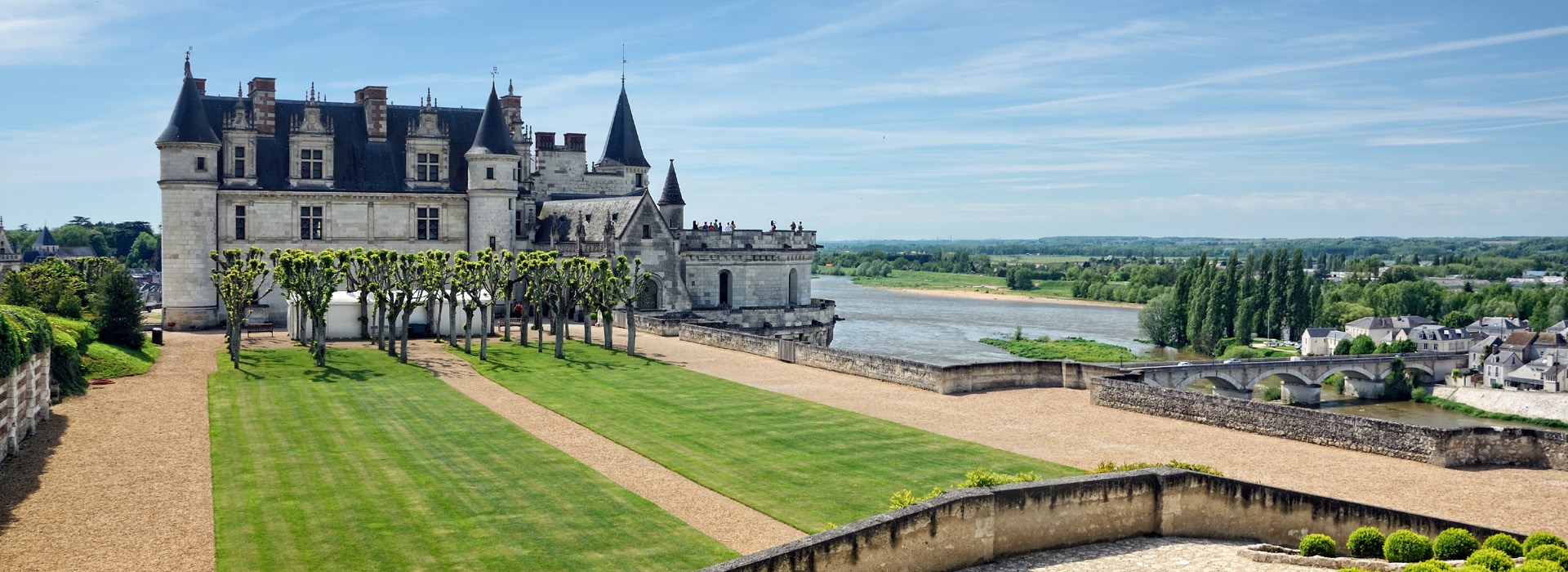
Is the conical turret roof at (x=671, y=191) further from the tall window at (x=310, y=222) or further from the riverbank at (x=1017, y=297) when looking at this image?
the riverbank at (x=1017, y=297)

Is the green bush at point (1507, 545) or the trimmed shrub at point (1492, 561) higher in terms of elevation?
the trimmed shrub at point (1492, 561)

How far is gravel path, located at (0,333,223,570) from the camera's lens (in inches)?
536

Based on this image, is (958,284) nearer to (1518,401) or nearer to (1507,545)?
(1518,401)

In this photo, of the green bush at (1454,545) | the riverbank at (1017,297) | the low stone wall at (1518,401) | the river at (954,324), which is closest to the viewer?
the green bush at (1454,545)

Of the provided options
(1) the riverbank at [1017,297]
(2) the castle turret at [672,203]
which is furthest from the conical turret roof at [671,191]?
(1) the riverbank at [1017,297]

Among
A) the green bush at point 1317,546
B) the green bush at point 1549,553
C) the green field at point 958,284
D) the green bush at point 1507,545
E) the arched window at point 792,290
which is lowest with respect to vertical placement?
the green field at point 958,284

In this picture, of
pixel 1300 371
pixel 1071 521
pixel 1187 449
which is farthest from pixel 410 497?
pixel 1300 371

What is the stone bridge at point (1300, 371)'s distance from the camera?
1705 inches

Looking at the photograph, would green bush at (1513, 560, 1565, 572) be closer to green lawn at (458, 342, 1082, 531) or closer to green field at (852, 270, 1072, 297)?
green lawn at (458, 342, 1082, 531)

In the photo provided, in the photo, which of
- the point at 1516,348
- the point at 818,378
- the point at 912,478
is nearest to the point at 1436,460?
the point at 912,478

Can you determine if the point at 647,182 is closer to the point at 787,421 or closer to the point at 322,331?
the point at 322,331

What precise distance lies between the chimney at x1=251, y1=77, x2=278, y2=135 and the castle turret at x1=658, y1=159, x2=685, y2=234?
15.1 meters

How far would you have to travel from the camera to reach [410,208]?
147 feet

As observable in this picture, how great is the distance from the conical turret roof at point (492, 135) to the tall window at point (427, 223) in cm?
276
